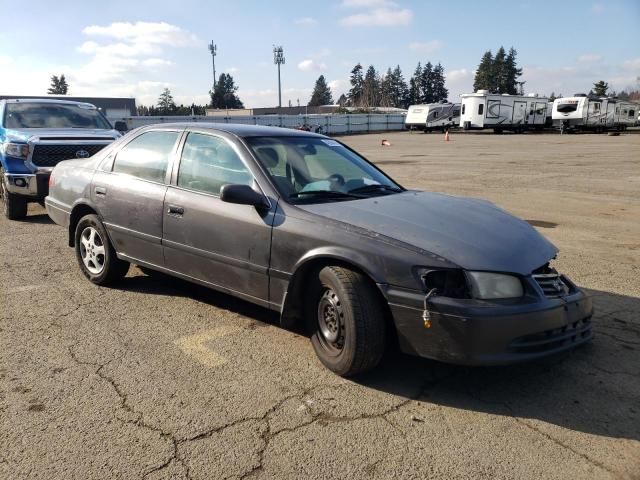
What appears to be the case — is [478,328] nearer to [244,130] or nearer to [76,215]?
[244,130]

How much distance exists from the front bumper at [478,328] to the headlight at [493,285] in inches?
2.1

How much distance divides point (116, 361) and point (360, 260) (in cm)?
178

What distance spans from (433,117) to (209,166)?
47560mm

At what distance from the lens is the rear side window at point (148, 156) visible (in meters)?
4.73

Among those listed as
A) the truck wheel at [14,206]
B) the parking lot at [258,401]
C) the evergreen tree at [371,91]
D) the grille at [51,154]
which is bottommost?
the parking lot at [258,401]

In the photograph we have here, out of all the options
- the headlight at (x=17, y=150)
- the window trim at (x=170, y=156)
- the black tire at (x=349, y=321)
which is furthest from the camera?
the headlight at (x=17, y=150)

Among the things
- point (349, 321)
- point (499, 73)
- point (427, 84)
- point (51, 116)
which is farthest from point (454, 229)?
point (427, 84)

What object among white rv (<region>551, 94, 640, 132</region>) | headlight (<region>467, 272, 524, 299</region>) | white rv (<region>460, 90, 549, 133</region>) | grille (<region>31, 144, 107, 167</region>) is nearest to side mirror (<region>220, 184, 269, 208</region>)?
headlight (<region>467, 272, 524, 299</region>)

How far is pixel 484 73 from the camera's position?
119 m

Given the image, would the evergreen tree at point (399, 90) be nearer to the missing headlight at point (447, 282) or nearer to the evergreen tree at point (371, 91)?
the evergreen tree at point (371, 91)

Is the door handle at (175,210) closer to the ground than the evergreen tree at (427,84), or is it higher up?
closer to the ground

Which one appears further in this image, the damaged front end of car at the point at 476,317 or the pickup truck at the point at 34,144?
the pickup truck at the point at 34,144

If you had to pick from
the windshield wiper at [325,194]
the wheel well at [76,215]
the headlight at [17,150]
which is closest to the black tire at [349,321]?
the windshield wiper at [325,194]

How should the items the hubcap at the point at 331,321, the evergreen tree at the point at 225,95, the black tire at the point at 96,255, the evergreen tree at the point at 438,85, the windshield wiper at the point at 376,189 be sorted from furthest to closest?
the evergreen tree at the point at 438,85 → the evergreen tree at the point at 225,95 → the black tire at the point at 96,255 → the windshield wiper at the point at 376,189 → the hubcap at the point at 331,321
